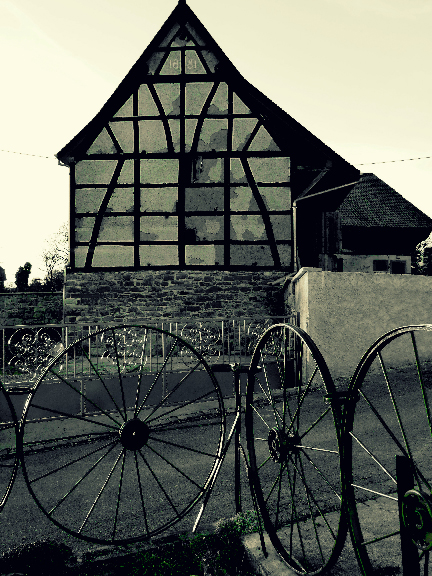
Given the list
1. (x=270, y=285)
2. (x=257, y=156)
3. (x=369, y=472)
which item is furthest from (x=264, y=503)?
(x=257, y=156)

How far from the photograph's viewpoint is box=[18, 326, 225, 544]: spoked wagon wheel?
8.32ft

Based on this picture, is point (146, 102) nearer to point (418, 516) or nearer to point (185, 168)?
point (185, 168)

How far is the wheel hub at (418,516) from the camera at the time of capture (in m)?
1.39

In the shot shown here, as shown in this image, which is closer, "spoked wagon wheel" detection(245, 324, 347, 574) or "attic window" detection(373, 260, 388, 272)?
"spoked wagon wheel" detection(245, 324, 347, 574)

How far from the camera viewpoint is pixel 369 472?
3.85 meters

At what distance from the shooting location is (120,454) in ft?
8.09

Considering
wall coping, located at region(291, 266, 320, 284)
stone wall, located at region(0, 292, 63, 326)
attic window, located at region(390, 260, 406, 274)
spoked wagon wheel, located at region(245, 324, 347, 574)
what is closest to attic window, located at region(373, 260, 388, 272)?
attic window, located at region(390, 260, 406, 274)

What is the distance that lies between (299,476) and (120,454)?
6.16 feet

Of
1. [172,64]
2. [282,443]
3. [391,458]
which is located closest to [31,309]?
[172,64]

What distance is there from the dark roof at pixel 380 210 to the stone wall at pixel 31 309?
12.9m

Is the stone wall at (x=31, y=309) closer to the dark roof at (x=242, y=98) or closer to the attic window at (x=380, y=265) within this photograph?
the dark roof at (x=242, y=98)

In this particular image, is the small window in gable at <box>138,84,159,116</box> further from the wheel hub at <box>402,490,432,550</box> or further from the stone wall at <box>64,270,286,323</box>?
the wheel hub at <box>402,490,432,550</box>

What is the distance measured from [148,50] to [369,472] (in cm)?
1145

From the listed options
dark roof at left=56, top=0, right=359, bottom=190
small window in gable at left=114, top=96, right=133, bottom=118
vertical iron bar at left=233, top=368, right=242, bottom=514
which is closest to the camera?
A: vertical iron bar at left=233, top=368, right=242, bottom=514
